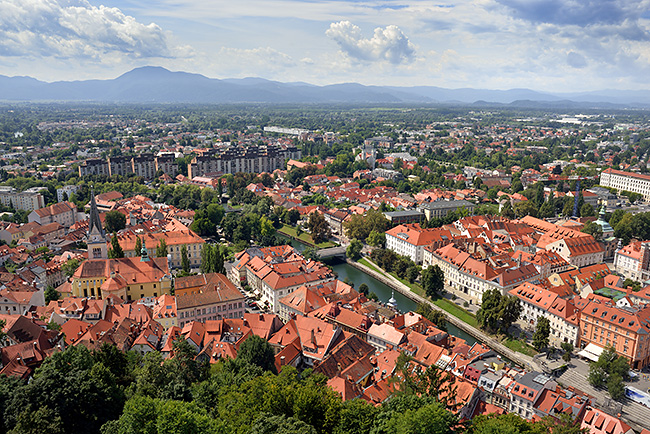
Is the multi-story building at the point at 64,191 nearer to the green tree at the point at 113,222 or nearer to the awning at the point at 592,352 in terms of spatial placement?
the green tree at the point at 113,222

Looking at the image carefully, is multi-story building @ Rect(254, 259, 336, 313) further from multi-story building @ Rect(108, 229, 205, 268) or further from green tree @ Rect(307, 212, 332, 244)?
green tree @ Rect(307, 212, 332, 244)

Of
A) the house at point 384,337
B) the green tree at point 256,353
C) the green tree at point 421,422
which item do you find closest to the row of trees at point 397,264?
the house at point 384,337

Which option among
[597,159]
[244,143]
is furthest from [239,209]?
[597,159]

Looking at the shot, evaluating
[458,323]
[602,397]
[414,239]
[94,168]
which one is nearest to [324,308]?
[458,323]

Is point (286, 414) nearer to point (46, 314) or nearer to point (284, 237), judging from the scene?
Result: point (46, 314)

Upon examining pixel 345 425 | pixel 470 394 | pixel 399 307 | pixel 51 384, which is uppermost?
pixel 51 384

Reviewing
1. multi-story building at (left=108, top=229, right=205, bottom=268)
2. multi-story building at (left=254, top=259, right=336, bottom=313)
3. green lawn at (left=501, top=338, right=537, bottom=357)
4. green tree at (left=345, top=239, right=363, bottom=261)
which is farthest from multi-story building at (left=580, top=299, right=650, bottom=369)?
multi-story building at (left=108, top=229, right=205, bottom=268)

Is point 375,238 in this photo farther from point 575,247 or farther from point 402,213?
point 575,247

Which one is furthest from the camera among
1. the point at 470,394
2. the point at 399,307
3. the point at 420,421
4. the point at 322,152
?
the point at 322,152
